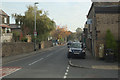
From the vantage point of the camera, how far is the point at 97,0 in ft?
44.7

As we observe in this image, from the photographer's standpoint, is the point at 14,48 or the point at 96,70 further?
the point at 14,48

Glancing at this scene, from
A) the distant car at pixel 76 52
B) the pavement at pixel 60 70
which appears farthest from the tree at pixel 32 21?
the pavement at pixel 60 70

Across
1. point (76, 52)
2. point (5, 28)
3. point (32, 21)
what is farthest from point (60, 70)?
point (5, 28)

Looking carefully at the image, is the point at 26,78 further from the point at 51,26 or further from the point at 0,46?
the point at 51,26

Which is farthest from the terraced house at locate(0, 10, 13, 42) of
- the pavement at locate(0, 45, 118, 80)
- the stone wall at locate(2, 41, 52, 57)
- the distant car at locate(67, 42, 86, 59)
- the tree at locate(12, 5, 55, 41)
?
the pavement at locate(0, 45, 118, 80)

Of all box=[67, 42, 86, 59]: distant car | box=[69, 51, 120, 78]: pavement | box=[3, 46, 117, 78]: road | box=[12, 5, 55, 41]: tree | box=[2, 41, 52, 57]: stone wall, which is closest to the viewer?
box=[3, 46, 117, 78]: road

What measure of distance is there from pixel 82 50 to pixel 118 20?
12885mm

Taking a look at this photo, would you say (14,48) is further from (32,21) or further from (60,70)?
(60,70)

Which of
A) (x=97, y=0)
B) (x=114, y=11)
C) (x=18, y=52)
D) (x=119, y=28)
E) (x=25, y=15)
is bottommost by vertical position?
(x=18, y=52)

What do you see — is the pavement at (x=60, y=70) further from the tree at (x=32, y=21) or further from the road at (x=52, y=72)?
the tree at (x=32, y=21)

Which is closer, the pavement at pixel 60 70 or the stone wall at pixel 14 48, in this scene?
the pavement at pixel 60 70

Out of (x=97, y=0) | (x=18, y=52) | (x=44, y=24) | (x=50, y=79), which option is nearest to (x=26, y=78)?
(x=50, y=79)

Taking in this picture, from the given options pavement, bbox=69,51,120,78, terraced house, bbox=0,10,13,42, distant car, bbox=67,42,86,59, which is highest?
terraced house, bbox=0,10,13,42

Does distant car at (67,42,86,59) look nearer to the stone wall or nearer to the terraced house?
the stone wall
